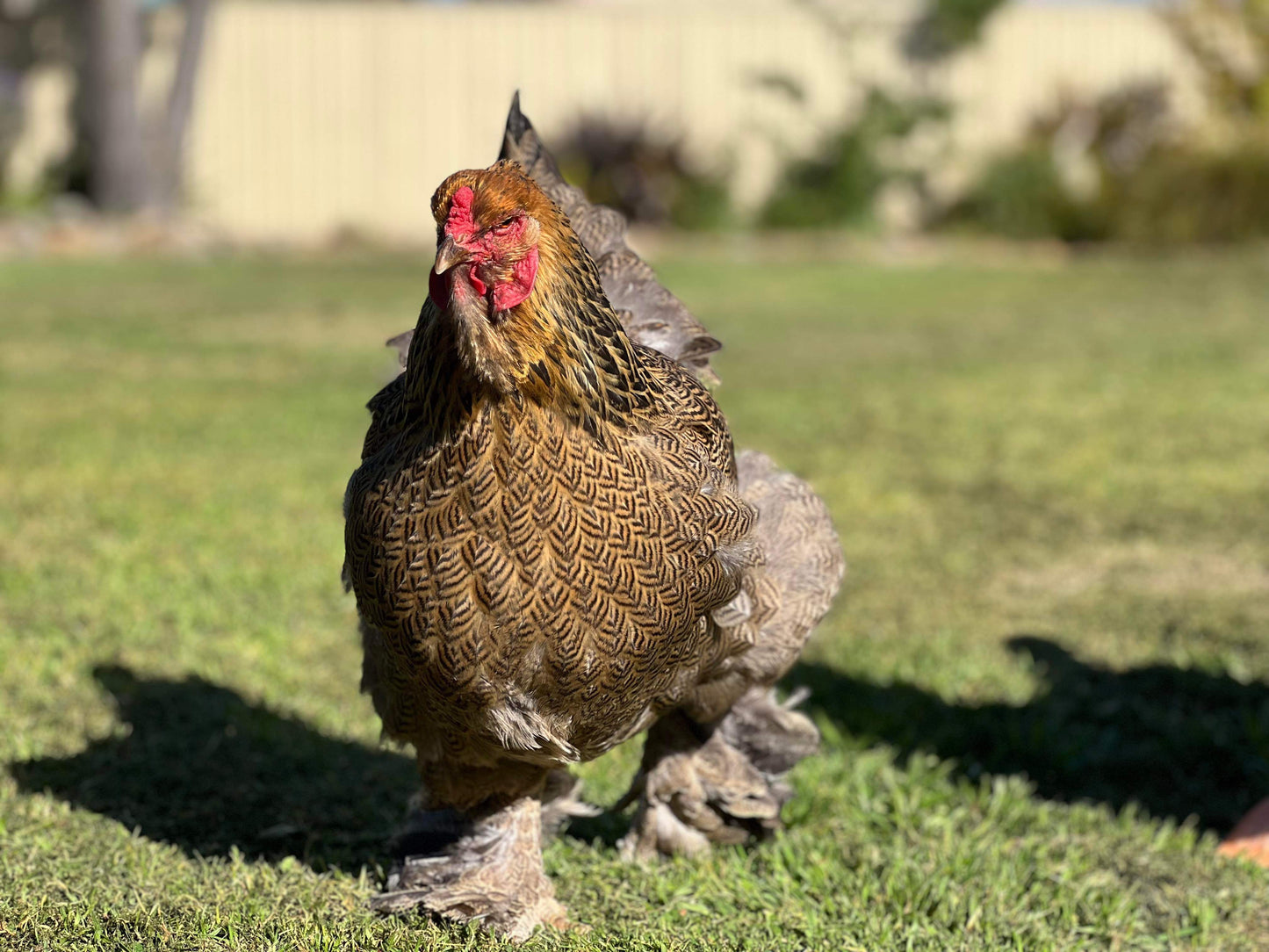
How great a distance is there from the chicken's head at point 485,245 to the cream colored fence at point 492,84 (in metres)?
16.6

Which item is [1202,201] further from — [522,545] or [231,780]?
[522,545]

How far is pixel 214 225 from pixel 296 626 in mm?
14025

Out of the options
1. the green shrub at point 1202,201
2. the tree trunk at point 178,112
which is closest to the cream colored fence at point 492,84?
the tree trunk at point 178,112

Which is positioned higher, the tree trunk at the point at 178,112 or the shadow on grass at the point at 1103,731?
the tree trunk at the point at 178,112

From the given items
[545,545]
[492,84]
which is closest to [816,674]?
[545,545]

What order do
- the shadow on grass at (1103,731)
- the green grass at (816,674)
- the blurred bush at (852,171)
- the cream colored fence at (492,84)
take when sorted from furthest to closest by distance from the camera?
the cream colored fence at (492,84), the blurred bush at (852,171), the shadow on grass at (1103,731), the green grass at (816,674)

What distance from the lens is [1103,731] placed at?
183 inches

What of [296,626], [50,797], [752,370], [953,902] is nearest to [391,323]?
[752,370]

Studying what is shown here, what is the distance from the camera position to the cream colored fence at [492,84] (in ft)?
61.6

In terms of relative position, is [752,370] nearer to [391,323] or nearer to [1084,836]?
[391,323]

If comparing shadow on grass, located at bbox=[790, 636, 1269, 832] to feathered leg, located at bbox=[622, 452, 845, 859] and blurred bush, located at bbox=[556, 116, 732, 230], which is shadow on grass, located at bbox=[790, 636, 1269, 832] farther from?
blurred bush, located at bbox=[556, 116, 732, 230]

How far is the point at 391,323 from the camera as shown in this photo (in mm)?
11922

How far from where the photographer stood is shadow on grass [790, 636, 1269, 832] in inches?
169

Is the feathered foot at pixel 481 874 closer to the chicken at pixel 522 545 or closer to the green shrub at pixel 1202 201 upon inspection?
the chicken at pixel 522 545
